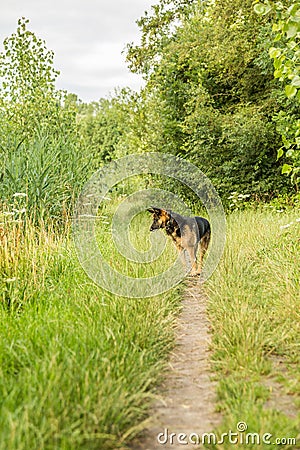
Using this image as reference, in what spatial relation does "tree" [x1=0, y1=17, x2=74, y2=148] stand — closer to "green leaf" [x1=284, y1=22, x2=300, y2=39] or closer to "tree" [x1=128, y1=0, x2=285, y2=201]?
"tree" [x1=128, y1=0, x2=285, y2=201]

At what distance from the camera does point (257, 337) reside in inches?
155

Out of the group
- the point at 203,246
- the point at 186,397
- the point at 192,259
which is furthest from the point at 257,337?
the point at 203,246

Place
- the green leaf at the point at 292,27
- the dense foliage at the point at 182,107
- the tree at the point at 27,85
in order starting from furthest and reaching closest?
the tree at the point at 27,85
the dense foliage at the point at 182,107
the green leaf at the point at 292,27

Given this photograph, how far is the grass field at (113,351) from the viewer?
9.01 feet

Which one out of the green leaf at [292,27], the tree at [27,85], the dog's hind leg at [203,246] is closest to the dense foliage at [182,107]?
the tree at [27,85]

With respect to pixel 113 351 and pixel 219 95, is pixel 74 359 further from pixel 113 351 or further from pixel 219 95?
pixel 219 95

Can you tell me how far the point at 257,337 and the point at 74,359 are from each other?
1423 millimetres

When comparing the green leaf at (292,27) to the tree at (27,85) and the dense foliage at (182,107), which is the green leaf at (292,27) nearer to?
the dense foliage at (182,107)

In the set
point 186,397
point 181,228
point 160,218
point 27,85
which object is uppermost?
point 27,85

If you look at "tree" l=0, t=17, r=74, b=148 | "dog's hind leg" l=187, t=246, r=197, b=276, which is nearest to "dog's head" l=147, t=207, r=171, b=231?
"dog's hind leg" l=187, t=246, r=197, b=276

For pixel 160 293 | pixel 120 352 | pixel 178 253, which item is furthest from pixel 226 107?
pixel 120 352

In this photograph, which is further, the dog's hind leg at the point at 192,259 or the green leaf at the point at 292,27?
the dog's hind leg at the point at 192,259

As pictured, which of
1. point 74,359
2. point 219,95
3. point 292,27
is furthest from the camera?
point 219,95

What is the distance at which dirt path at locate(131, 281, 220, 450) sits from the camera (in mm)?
2904
